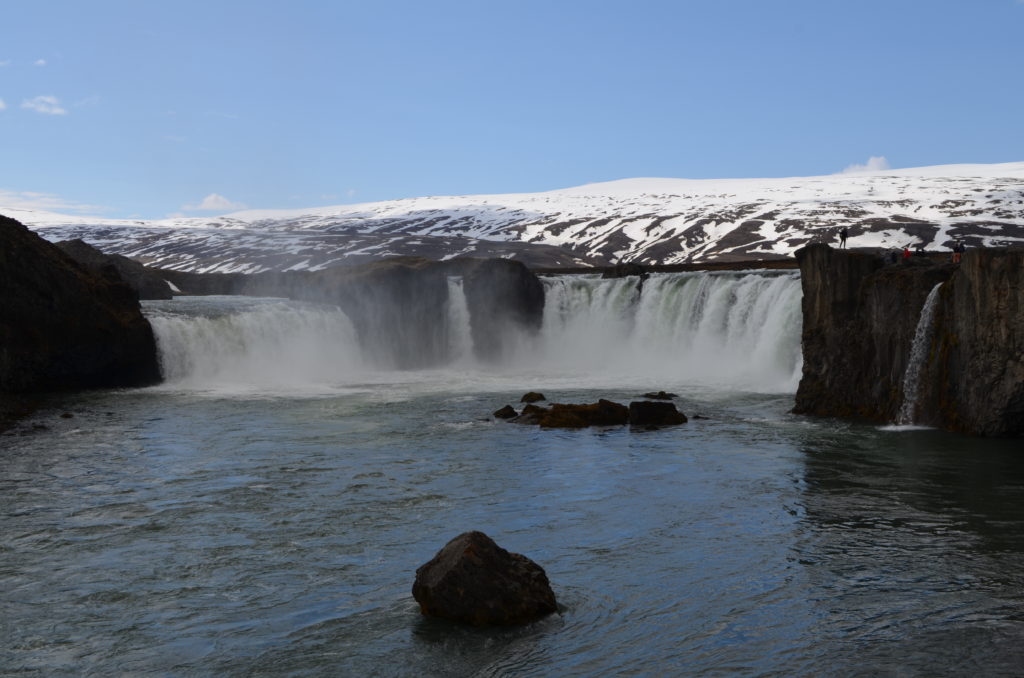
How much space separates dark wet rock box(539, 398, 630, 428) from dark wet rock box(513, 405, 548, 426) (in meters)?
0.28

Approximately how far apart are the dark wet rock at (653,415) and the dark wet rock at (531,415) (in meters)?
3.32

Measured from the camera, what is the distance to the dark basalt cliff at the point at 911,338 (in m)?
30.7

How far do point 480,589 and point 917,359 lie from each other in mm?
24560

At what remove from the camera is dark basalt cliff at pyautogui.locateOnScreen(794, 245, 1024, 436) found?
1208 inches

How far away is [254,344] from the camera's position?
56688mm

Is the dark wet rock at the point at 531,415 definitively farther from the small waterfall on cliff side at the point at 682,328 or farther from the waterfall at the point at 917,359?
the small waterfall on cliff side at the point at 682,328

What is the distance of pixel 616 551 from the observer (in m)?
19.0

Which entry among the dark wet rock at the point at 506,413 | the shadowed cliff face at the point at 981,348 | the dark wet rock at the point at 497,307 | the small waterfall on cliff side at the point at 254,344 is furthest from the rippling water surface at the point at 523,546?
the dark wet rock at the point at 497,307

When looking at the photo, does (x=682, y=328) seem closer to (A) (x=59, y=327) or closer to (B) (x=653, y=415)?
(B) (x=653, y=415)

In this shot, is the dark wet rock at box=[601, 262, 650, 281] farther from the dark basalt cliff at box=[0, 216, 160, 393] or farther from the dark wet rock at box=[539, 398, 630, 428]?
the dark basalt cliff at box=[0, 216, 160, 393]

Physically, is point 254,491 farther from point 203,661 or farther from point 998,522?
point 998,522

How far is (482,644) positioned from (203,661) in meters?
3.86

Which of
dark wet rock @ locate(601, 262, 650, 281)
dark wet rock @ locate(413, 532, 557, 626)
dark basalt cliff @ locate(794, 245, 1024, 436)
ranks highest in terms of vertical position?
dark wet rock @ locate(601, 262, 650, 281)

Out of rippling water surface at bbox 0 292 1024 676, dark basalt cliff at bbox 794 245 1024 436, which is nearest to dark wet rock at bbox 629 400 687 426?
rippling water surface at bbox 0 292 1024 676
